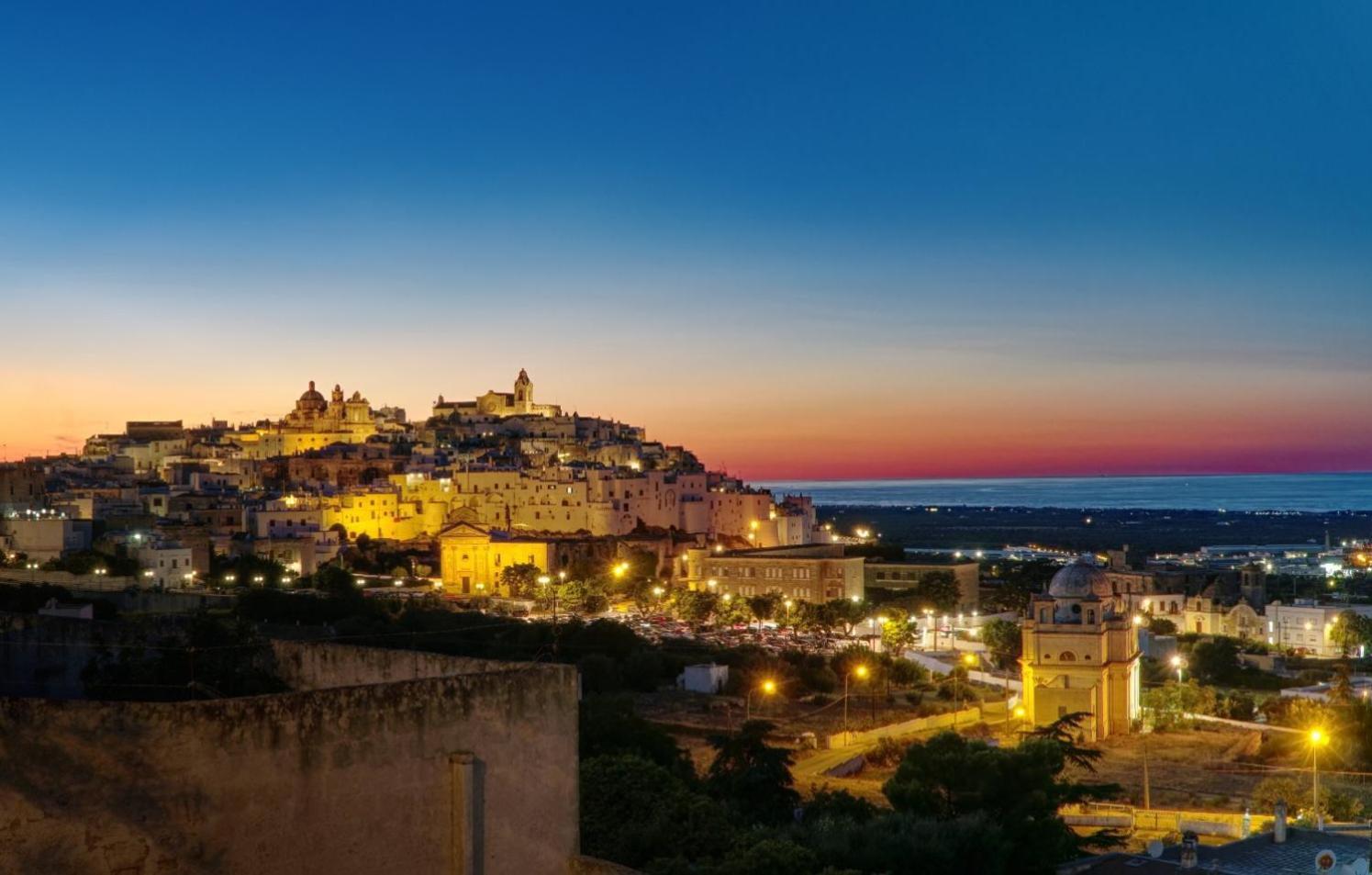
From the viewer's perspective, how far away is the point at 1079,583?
31328 mm

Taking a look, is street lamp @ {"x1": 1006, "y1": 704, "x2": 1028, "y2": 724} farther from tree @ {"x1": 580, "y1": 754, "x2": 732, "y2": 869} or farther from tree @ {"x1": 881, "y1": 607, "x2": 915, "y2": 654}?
tree @ {"x1": 580, "y1": 754, "x2": 732, "y2": 869}

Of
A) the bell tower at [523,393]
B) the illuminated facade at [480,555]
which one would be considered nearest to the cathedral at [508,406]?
the bell tower at [523,393]

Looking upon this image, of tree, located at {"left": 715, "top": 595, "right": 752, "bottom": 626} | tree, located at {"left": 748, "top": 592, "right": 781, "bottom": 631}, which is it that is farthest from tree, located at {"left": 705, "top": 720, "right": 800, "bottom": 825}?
tree, located at {"left": 748, "top": 592, "right": 781, "bottom": 631}

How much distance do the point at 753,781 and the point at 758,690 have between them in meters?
14.6

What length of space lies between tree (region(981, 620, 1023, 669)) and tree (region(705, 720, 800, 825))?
2164 cm

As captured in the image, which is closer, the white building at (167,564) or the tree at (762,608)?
the white building at (167,564)

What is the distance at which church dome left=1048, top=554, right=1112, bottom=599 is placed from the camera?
31281 millimetres

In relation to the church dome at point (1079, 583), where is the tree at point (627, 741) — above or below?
below

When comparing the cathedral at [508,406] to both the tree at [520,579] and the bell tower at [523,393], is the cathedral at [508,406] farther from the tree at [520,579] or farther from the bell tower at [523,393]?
the tree at [520,579]

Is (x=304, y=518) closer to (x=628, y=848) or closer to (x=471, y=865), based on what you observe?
(x=628, y=848)

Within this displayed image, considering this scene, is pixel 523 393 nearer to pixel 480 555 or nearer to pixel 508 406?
pixel 508 406

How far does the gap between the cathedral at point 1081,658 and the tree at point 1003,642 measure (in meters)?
7.27

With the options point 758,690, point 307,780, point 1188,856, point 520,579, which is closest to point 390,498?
point 520,579

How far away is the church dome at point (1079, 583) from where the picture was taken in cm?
3128
